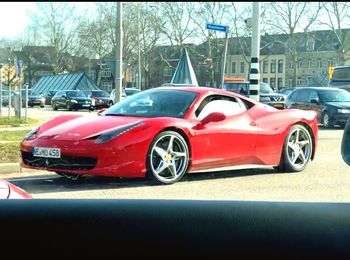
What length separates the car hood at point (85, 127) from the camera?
5961 millimetres

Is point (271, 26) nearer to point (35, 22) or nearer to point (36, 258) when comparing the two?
point (35, 22)

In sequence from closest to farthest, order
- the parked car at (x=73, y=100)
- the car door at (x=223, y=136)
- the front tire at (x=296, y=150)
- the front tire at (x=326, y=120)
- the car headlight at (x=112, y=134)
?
the car headlight at (x=112, y=134), the car door at (x=223, y=136), the front tire at (x=296, y=150), the front tire at (x=326, y=120), the parked car at (x=73, y=100)

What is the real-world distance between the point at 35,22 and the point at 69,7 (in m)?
0.39

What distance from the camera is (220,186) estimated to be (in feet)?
19.9

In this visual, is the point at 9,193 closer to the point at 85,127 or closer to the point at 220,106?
the point at 85,127

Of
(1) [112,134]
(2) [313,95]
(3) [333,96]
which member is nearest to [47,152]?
(1) [112,134]

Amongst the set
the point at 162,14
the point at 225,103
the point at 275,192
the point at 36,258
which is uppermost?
the point at 162,14

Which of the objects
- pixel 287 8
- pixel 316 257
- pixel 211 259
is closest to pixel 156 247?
pixel 211 259

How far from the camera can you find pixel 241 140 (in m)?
6.82

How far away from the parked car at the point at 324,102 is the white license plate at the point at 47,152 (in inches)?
442

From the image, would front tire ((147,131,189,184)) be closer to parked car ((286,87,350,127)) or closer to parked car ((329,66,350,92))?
parked car ((286,87,350,127))

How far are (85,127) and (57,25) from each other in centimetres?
355

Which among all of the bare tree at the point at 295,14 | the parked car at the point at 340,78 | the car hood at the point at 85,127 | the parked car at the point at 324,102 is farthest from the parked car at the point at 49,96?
the bare tree at the point at 295,14

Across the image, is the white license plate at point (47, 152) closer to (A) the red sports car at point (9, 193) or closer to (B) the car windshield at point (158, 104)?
(B) the car windshield at point (158, 104)
